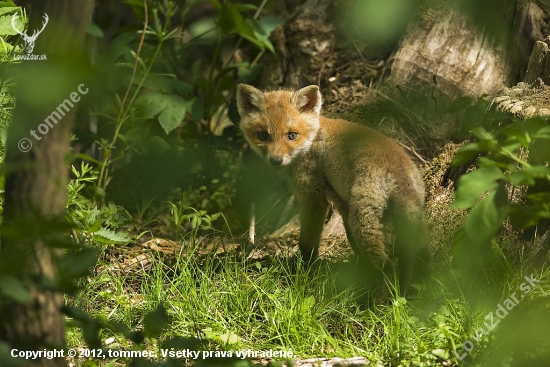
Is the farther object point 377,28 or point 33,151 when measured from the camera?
point 33,151

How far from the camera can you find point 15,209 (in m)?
2.51

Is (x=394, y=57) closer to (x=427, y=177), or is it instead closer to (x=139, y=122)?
(x=427, y=177)

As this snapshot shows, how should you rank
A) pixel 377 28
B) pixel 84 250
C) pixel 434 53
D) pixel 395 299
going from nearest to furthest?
pixel 377 28 < pixel 84 250 < pixel 395 299 < pixel 434 53

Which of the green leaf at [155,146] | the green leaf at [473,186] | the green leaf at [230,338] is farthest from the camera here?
the green leaf at [155,146]

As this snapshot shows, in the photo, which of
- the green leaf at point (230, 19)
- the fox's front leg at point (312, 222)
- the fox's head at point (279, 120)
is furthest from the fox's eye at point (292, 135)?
the green leaf at point (230, 19)

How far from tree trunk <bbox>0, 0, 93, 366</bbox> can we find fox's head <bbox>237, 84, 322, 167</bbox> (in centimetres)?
317

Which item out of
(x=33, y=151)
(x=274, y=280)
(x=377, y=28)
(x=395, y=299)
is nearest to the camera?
(x=377, y=28)

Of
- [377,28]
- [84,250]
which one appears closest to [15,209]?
[84,250]

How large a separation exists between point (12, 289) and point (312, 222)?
3816mm

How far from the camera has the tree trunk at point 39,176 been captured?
5.50 feet

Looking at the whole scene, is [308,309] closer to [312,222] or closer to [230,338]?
[230,338]

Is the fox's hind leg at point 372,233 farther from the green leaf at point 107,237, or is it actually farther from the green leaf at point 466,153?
the green leaf at point 466,153

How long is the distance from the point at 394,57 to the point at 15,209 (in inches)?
200

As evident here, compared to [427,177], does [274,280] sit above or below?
below
